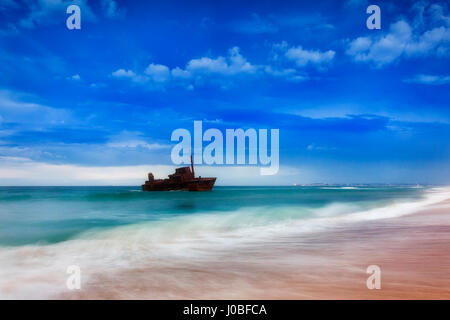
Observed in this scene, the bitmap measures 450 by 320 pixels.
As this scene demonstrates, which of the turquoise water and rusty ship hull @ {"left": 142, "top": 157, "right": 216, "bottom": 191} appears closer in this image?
the turquoise water

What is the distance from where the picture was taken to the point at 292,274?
523 centimetres

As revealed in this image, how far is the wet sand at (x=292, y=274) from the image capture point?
4359 mm

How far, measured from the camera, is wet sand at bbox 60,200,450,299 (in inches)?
172
